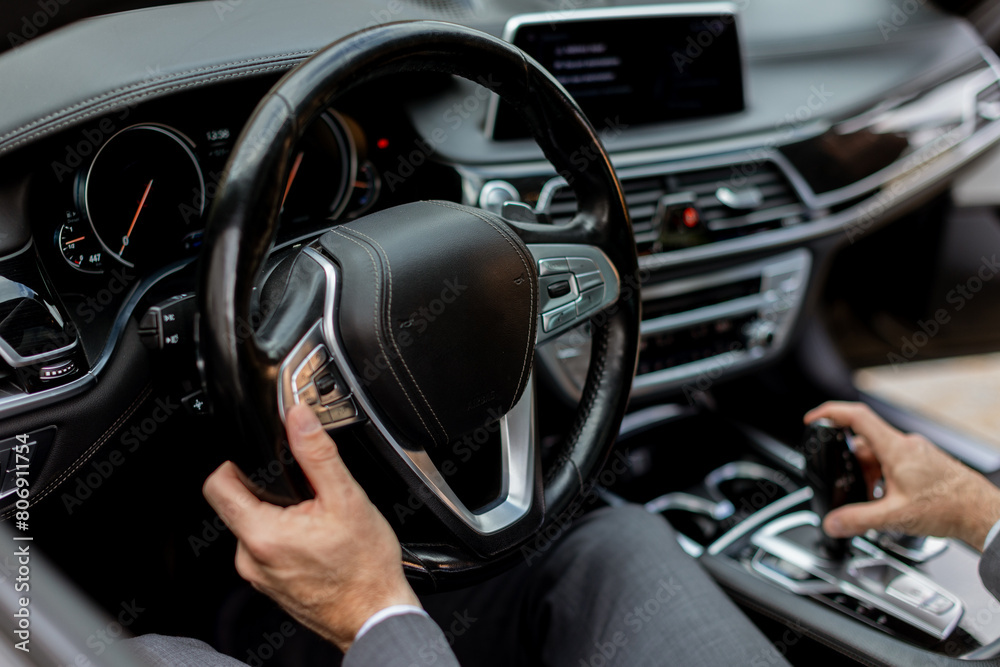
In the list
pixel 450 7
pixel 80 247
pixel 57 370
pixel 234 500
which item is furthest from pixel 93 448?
pixel 450 7

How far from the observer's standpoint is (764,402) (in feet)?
6.46

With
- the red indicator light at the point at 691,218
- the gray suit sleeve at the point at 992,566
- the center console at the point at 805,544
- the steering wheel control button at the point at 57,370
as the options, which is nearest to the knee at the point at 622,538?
the center console at the point at 805,544

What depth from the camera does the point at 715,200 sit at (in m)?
1.54

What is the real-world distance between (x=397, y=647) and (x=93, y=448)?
49 cm

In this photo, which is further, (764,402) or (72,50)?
(764,402)

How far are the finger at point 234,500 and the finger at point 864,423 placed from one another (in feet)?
3.05

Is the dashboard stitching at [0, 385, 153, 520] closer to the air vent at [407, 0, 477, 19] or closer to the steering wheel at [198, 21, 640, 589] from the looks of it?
the steering wheel at [198, 21, 640, 589]

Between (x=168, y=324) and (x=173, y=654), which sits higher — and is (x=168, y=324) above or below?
above

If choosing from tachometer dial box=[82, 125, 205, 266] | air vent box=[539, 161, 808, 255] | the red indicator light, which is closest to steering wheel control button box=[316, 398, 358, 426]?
tachometer dial box=[82, 125, 205, 266]

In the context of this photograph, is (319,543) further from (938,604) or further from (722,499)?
(722,499)

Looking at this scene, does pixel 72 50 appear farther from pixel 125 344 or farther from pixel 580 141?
pixel 580 141

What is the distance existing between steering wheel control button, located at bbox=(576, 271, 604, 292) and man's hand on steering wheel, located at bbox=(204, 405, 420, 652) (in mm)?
418

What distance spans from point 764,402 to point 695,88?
0.81 m

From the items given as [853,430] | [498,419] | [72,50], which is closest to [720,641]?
[498,419]
